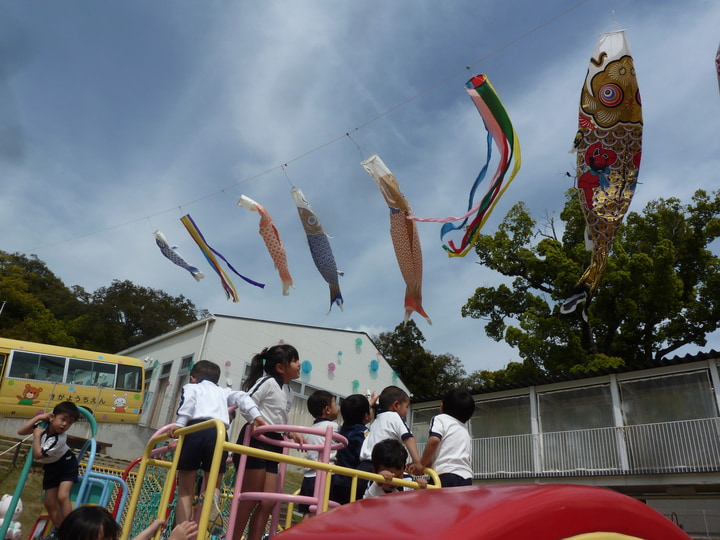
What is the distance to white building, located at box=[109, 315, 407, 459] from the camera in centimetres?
1977

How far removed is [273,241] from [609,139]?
5007 mm

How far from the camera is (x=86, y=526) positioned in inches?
80.4

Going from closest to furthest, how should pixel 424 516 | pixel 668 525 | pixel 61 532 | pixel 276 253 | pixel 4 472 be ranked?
pixel 424 516 < pixel 668 525 < pixel 61 532 < pixel 276 253 < pixel 4 472

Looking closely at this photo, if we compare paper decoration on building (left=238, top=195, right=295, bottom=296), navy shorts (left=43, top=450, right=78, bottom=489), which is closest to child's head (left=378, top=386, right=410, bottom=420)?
navy shorts (left=43, top=450, right=78, bottom=489)

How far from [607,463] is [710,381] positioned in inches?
115

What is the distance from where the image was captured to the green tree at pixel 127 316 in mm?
35156

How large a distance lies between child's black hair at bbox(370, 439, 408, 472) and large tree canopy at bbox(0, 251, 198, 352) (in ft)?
114

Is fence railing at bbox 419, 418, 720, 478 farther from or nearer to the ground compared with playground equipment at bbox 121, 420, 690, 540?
farther from the ground

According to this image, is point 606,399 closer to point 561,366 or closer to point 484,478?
point 484,478

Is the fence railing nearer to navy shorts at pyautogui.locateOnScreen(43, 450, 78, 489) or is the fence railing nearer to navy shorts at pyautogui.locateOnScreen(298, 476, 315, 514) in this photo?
navy shorts at pyautogui.locateOnScreen(298, 476, 315, 514)

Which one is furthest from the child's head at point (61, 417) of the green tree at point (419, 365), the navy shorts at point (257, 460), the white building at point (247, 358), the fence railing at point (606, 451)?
the green tree at point (419, 365)

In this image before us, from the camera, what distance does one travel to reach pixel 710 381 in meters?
12.2

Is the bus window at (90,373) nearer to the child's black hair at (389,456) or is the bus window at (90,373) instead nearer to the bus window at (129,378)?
the bus window at (129,378)

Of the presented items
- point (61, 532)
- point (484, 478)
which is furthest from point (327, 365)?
point (61, 532)
